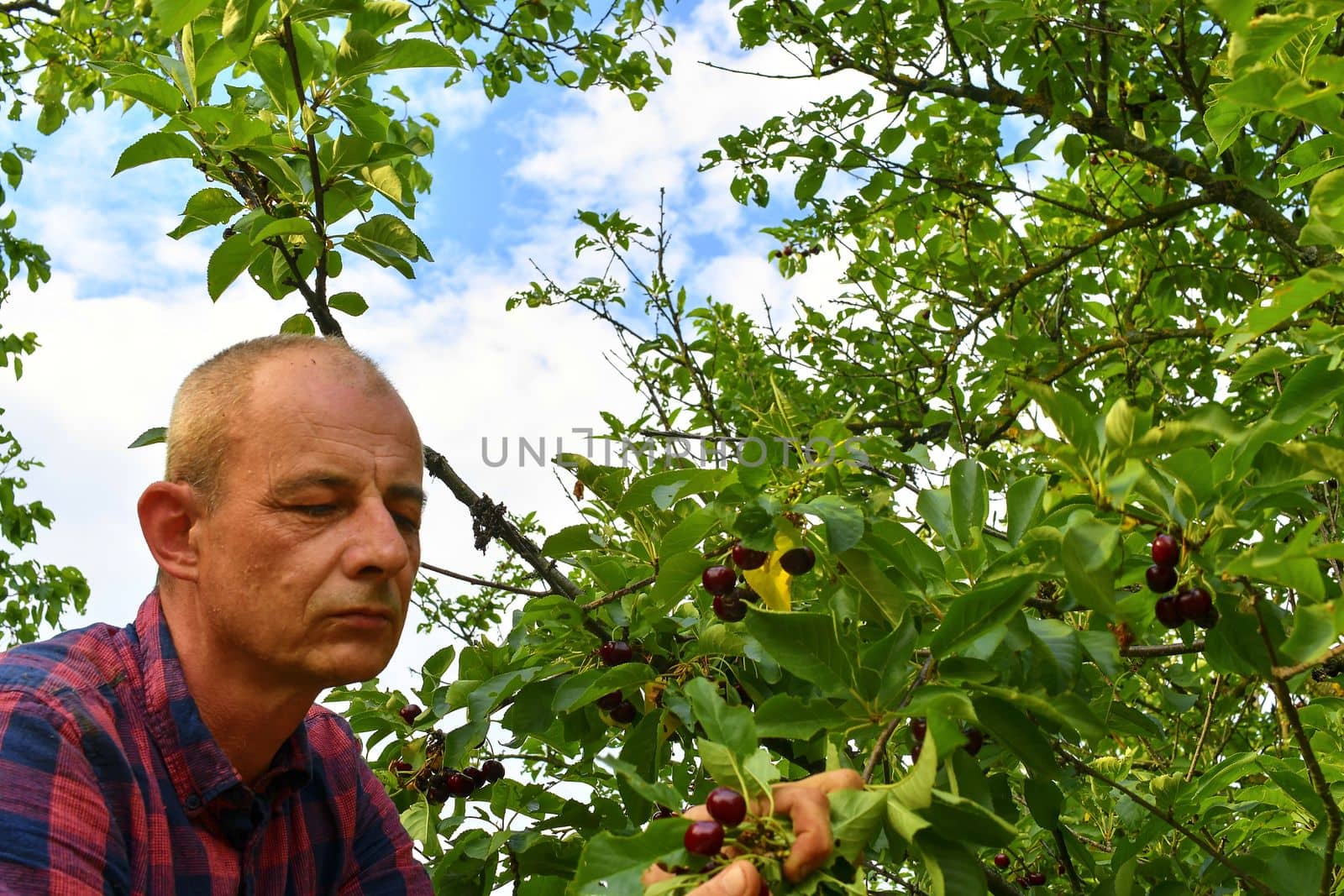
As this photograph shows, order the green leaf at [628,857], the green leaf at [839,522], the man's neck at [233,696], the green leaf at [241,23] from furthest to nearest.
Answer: the man's neck at [233,696], the green leaf at [241,23], the green leaf at [839,522], the green leaf at [628,857]

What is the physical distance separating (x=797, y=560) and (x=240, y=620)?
33.9 inches

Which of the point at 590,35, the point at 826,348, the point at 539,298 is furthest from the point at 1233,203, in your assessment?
the point at 590,35

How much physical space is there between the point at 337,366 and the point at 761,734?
1.01 metres

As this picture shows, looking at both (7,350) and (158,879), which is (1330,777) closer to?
(158,879)

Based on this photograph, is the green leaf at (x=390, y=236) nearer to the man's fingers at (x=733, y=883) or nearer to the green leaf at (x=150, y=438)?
the green leaf at (x=150, y=438)

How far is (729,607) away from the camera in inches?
69.2

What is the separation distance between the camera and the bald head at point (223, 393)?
181 centimetres

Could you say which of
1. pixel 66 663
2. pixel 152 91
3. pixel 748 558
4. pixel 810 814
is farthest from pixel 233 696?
pixel 810 814

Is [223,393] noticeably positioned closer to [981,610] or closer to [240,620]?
[240,620]

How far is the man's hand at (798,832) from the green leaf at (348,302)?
4.52ft

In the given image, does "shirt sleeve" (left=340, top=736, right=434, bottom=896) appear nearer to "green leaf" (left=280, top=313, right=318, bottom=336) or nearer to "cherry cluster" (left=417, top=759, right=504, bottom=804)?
"cherry cluster" (left=417, top=759, right=504, bottom=804)

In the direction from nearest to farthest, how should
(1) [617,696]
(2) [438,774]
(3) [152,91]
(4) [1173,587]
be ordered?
1. (4) [1173,587]
2. (3) [152,91]
3. (1) [617,696]
4. (2) [438,774]

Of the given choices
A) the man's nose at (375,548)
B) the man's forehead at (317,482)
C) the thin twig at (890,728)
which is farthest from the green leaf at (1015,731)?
the man's forehead at (317,482)

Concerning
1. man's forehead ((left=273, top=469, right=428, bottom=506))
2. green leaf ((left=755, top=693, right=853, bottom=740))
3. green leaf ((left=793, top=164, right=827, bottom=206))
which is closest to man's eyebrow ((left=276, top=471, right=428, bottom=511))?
man's forehead ((left=273, top=469, right=428, bottom=506))
